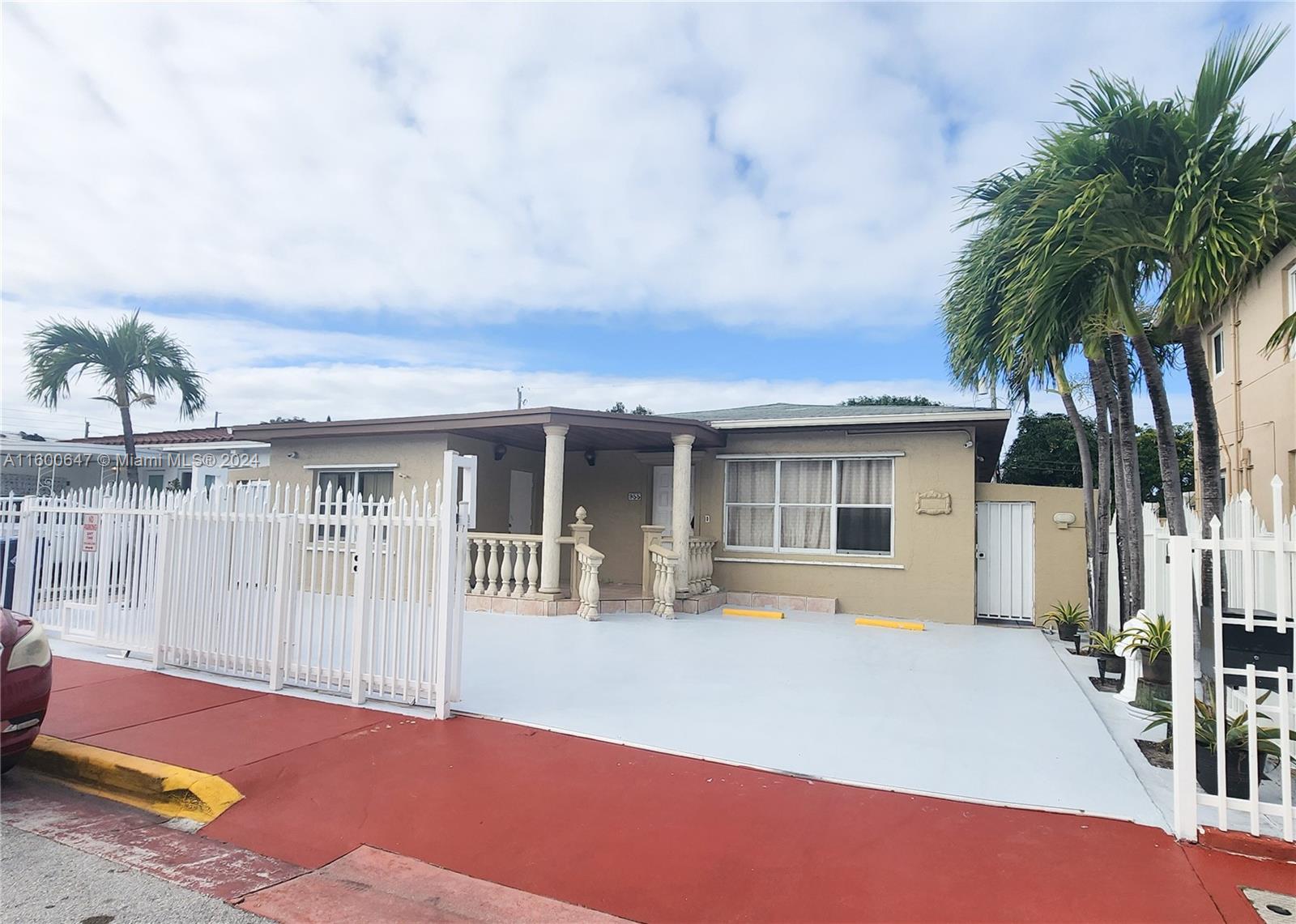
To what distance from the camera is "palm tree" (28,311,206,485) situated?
14.4 meters

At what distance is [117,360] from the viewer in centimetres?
1485

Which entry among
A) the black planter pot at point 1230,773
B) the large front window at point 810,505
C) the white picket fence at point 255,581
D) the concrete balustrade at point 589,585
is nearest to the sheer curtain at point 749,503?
the large front window at point 810,505

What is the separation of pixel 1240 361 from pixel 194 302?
22.7m

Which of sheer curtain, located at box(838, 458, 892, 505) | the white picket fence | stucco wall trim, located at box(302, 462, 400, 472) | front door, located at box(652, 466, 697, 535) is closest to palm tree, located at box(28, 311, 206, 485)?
stucco wall trim, located at box(302, 462, 400, 472)

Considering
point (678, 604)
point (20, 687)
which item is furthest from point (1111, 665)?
point (20, 687)

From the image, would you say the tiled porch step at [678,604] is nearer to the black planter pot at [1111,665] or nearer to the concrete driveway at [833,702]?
the concrete driveway at [833,702]

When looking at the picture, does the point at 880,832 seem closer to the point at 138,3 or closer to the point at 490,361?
the point at 138,3

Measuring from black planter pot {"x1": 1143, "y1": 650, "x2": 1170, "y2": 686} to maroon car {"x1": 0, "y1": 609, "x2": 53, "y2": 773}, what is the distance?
816 cm

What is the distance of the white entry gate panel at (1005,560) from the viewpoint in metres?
11.2

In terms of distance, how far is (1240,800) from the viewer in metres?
3.57

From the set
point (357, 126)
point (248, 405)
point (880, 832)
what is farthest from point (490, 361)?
point (880, 832)

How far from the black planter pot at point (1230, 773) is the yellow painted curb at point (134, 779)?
5.43 metres

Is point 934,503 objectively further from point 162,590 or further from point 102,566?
point 102,566

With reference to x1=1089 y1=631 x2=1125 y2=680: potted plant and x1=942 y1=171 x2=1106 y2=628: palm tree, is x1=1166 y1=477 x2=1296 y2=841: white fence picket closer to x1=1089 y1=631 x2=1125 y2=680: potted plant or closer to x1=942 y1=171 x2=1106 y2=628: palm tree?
x1=942 y1=171 x2=1106 y2=628: palm tree
